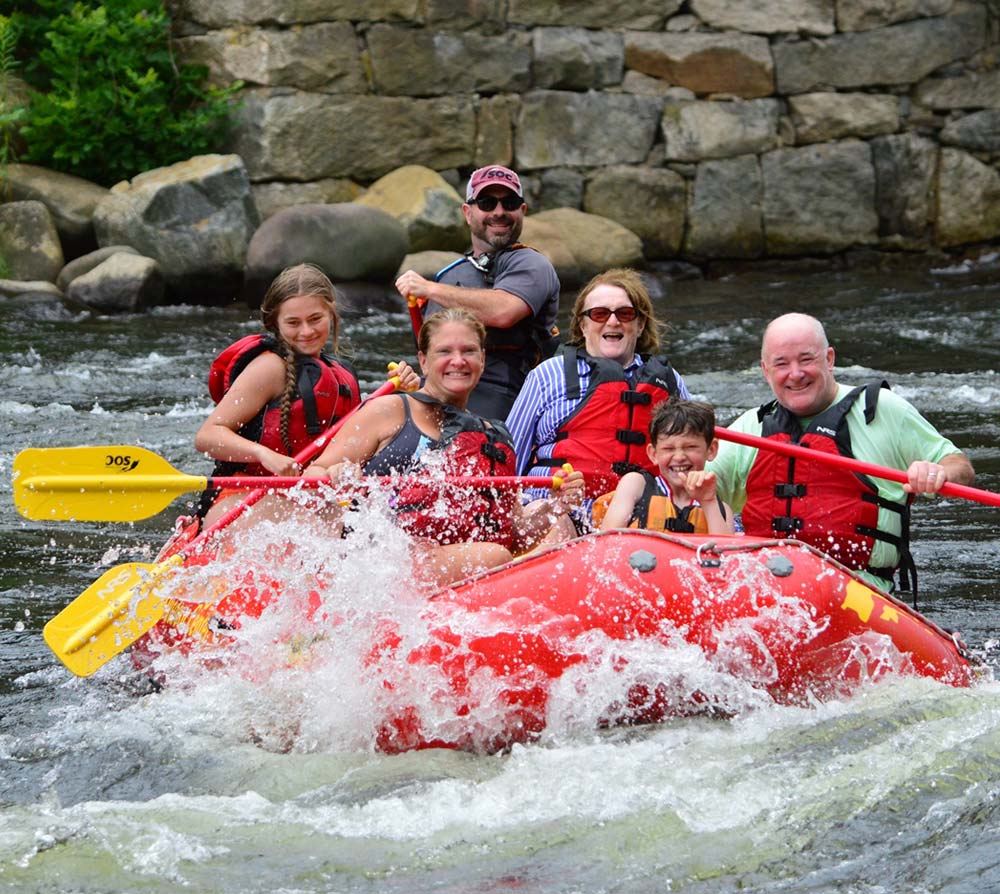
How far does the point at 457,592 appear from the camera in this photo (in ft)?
11.6

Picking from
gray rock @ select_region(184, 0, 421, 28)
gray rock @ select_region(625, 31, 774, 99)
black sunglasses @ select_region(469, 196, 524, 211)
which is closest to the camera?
black sunglasses @ select_region(469, 196, 524, 211)

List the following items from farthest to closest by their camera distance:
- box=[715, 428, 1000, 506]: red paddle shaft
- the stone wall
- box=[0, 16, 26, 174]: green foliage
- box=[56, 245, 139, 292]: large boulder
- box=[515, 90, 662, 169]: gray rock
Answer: box=[515, 90, 662, 169]: gray rock
the stone wall
box=[0, 16, 26, 174]: green foliage
box=[56, 245, 139, 292]: large boulder
box=[715, 428, 1000, 506]: red paddle shaft

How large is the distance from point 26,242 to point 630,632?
7.35 meters

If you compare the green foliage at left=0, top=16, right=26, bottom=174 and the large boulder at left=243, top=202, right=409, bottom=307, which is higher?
the green foliage at left=0, top=16, right=26, bottom=174

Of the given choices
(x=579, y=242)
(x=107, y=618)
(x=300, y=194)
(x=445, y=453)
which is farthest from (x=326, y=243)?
(x=107, y=618)

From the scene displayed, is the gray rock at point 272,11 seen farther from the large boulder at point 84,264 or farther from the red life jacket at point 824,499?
the red life jacket at point 824,499

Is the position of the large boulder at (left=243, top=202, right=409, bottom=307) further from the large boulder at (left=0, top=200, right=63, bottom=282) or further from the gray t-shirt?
the gray t-shirt

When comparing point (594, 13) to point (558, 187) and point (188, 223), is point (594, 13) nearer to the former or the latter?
point (558, 187)

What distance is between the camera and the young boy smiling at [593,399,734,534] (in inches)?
151

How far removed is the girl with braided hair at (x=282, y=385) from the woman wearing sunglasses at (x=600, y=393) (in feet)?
1.20

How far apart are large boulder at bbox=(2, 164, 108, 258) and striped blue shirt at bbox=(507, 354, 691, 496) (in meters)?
6.41

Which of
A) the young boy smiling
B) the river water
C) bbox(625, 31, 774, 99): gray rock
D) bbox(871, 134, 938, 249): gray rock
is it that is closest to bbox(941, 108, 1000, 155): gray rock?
bbox(871, 134, 938, 249): gray rock

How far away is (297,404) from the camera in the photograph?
4344mm

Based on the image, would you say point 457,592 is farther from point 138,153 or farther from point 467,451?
point 138,153
